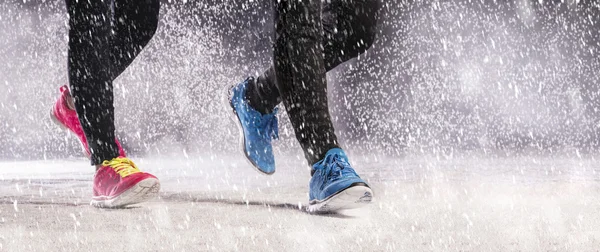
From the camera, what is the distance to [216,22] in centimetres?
434

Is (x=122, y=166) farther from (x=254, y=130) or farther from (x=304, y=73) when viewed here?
(x=304, y=73)

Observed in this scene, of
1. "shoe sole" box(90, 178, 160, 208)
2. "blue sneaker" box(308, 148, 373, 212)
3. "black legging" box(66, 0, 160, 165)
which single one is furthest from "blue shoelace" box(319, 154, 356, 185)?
"black legging" box(66, 0, 160, 165)

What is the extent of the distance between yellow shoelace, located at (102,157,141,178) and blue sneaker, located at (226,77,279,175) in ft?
0.91

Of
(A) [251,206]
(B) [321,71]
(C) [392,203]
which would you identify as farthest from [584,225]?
(A) [251,206]

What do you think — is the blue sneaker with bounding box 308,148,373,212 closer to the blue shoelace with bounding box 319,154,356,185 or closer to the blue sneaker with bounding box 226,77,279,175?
the blue shoelace with bounding box 319,154,356,185

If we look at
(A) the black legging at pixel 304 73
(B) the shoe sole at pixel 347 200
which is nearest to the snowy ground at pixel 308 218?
(B) the shoe sole at pixel 347 200

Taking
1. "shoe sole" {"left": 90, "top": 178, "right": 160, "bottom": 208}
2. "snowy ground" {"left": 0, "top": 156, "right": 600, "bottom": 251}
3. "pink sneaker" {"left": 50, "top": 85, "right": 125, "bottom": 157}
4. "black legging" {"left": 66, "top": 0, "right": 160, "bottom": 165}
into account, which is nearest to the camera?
"snowy ground" {"left": 0, "top": 156, "right": 600, "bottom": 251}

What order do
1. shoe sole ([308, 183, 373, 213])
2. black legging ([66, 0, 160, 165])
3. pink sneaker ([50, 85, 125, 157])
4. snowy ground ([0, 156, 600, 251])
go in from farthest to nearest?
pink sneaker ([50, 85, 125, 157])
black legging ([66, 0, 160, 165])
shoe sole ([308, 183, 373, 213])
snowy ground ([0, 156, 600, 251])

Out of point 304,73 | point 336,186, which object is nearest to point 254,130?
point 304,73

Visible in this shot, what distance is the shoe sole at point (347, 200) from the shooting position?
4.10 feet

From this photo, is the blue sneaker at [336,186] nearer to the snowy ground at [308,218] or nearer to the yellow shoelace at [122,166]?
the snowy ground at [308,218]

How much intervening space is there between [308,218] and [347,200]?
85mm

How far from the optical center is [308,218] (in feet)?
4.23

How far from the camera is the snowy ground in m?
1.02
